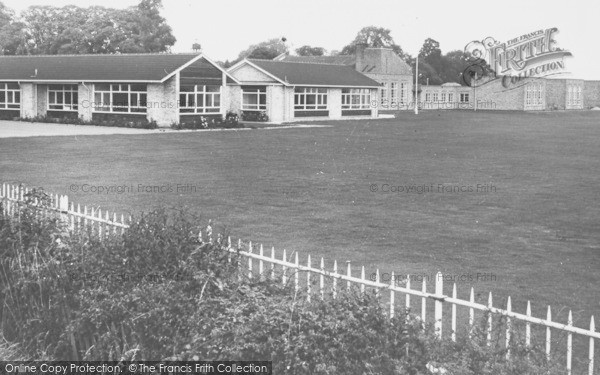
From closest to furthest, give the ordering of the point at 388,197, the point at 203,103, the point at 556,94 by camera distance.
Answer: the point at 388,197, the point at 203,103, the point at 556,94

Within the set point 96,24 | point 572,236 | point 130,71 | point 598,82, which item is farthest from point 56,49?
point 572,236

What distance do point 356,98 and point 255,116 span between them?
579 inches

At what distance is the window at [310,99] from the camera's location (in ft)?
220

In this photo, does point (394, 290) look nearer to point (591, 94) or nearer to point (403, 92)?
point (403, 92)

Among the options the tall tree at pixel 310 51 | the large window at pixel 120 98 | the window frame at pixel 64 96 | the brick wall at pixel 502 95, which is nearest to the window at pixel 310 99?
the large window at pixel 120 98

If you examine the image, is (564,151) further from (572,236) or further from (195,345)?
(195,345)

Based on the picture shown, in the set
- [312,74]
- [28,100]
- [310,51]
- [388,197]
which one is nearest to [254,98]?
[312,74]

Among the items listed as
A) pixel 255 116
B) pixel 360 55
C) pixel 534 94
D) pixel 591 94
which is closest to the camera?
pixel 255 116

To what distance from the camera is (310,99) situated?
68.8 meters

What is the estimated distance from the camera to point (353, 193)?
20.5 m

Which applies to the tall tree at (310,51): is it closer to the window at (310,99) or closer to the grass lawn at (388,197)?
the window at (310,99)

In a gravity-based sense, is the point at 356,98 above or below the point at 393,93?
below

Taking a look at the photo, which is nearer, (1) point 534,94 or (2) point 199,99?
(2) point 199,99

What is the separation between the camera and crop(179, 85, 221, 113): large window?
168 ft
